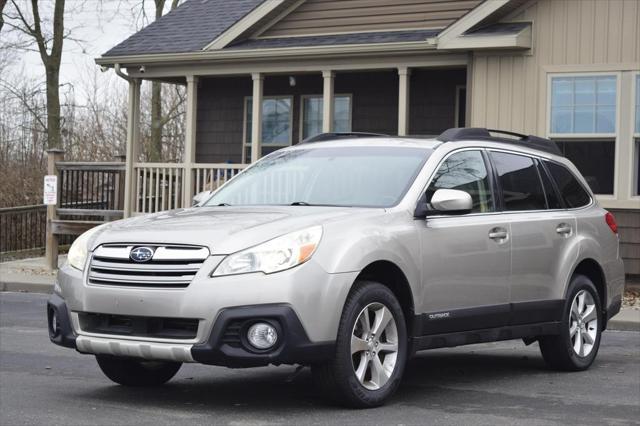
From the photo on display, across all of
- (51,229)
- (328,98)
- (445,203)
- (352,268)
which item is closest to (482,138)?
(445,203)

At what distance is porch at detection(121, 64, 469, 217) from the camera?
20562 millimetres

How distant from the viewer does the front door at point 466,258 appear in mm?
7953

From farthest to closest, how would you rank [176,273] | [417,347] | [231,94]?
1. [231,94]
2. [417,347]
3. [176,273]

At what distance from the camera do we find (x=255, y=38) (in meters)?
21.4

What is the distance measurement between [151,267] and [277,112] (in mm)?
16373

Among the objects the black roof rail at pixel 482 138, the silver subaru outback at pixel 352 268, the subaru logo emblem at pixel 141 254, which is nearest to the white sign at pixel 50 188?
the silver subaru outback at pixel 352 268

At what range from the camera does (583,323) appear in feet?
31.1

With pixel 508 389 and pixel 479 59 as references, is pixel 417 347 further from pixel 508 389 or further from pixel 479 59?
pixel 479 59

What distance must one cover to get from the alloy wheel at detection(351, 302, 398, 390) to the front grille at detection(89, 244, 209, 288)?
107cm

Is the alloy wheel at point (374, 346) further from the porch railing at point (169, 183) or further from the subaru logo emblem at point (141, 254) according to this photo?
the porch railing at point (169, 183)

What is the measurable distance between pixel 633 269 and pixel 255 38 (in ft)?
27.1

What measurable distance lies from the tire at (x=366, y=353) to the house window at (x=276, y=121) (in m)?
15.7

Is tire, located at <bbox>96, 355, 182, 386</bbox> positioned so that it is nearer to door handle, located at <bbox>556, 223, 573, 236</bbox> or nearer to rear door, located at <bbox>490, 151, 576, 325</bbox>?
rear door, located at <bbox>490, 151, 576, 325</bbox>

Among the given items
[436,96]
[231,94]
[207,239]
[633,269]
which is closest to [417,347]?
[207,239]
